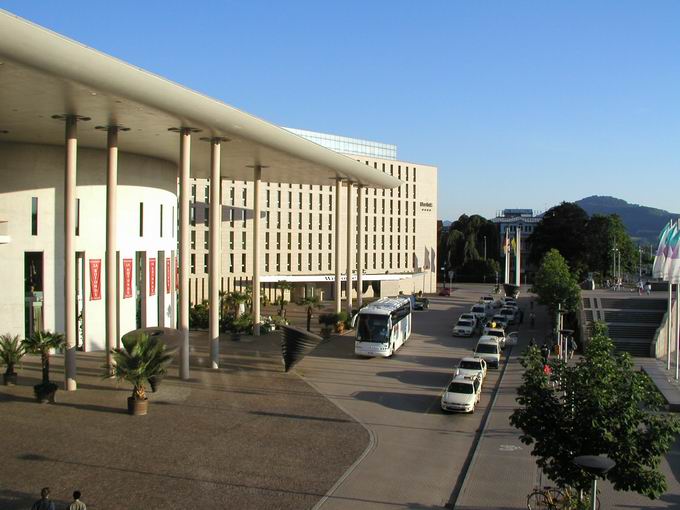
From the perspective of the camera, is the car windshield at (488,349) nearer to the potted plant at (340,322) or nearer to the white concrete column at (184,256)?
the potted plant at (340,322)

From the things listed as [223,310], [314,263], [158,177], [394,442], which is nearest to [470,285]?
[314,263]

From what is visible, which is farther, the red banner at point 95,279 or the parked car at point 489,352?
the red banner at point 95,279

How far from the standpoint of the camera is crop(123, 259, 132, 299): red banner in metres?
34.5

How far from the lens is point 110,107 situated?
22609 mm

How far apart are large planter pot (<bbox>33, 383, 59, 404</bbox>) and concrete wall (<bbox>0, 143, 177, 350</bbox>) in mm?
9377

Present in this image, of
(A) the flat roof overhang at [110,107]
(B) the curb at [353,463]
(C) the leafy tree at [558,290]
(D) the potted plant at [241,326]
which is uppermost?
(A) the flat roof overhang at [110,107]

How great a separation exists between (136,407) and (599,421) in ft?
47.5

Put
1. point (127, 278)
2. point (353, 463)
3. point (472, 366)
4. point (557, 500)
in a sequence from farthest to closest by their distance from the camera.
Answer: point (127, 278) → point (472, 366) → point (353, 463) → point (557, 500)

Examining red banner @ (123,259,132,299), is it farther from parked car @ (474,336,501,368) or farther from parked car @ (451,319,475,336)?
parked car @ (451,319,475,336)

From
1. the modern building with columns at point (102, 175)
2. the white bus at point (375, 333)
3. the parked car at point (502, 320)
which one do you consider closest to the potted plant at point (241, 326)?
the modern building with columns at point (102, 175)

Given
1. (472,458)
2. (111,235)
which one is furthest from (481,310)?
(472,458)

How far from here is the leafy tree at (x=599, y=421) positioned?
36.4 ft

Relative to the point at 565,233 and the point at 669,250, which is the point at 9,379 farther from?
the point at 565,233

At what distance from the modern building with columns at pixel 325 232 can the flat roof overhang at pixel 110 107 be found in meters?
20.9
